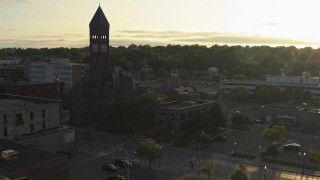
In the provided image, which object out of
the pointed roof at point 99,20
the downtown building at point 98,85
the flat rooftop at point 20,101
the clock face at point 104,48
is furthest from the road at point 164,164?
the pointed roof at point 99,20

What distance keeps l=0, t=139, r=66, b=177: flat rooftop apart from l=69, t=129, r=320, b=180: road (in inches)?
436

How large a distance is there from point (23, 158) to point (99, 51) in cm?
5747

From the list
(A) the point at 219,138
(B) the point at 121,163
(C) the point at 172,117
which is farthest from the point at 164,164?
(A) the point at 219,138

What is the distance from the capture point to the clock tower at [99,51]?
335 ft

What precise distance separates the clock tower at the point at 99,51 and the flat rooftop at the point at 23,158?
164 ft

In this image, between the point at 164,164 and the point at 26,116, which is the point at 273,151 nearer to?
the point at 164,164

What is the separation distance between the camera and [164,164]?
224 ft

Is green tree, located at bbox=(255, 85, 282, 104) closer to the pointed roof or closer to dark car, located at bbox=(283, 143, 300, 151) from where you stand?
dark car, located at bbox=(283, 143, 300, 151)

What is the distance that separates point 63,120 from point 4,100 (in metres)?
32.8

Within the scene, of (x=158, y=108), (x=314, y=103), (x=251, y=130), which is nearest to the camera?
(x=158, y=108)

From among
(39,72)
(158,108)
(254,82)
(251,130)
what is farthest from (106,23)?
(39,72)

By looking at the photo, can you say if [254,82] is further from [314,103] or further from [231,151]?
[231,151]

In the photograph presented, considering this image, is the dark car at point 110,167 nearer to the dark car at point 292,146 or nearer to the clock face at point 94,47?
the dark car at point 292,146

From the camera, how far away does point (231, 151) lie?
77375 millimetres
